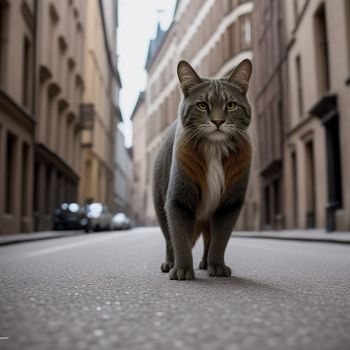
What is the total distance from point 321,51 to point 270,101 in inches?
356

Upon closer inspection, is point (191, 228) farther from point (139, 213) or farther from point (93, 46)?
point (139, 213)

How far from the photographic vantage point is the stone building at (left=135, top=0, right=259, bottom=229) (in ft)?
127

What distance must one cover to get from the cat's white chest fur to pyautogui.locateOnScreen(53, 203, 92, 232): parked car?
70.9 ft

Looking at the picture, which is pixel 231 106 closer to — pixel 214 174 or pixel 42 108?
pixel 214 174

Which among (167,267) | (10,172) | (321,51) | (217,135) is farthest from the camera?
(321,51)

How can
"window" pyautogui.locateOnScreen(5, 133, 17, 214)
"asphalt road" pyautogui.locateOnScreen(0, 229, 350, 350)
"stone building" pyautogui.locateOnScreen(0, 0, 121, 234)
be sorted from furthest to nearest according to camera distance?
"window" pyautogui.locateOnScreen(5, 133, 17, 214) → "stone building" pyautogui.locateOnScreen(0, 0, 121, 234) → "asphalt road" pyautogui.locateOnScreen(0, 229, 350, 350)

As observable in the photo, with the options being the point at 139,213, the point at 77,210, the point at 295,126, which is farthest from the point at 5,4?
the point at 139,213

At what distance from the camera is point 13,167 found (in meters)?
18.8

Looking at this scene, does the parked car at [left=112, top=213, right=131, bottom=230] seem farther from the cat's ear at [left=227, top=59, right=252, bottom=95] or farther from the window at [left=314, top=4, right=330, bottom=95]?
the cat's ear at [left=227, top=59, right=252, bottom=95]

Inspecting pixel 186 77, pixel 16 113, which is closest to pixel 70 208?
pixel 16 113

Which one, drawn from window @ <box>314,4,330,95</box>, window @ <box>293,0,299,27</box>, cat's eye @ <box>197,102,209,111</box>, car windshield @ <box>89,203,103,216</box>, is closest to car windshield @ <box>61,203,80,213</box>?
car windshield @ <box>89,203,103,216</box>

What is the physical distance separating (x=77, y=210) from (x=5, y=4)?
34.9ft

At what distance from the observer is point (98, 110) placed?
46625 mm

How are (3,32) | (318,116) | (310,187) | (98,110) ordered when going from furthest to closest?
(98,110), (310,187), (318,116), (3,32)
